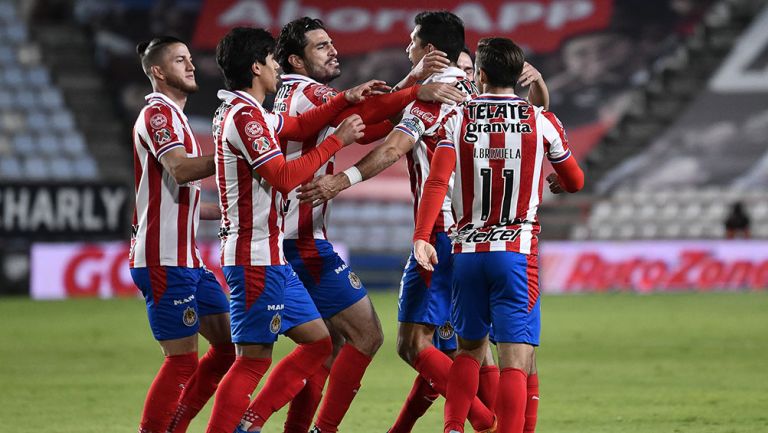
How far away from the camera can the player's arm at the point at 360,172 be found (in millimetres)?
5773

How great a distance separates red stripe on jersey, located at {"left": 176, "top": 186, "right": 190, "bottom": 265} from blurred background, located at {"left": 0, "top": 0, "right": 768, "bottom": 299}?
14.9m

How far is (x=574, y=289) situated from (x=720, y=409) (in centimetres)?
1288

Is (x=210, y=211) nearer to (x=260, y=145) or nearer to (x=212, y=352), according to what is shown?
(x=212, y=352)

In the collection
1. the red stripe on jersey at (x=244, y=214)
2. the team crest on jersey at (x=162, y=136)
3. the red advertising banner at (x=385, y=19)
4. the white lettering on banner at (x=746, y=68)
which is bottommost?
the red stripe on jersey at (x=244, y=214)

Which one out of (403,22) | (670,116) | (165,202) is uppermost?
(403,22)


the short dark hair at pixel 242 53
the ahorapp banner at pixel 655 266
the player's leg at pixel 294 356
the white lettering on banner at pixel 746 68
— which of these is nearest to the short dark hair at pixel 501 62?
the short dark hair at pixel 242 53

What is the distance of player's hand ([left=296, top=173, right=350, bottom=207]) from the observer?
5770 mm

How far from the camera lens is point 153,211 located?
5.94 m

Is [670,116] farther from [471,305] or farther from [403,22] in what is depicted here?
[471,305]

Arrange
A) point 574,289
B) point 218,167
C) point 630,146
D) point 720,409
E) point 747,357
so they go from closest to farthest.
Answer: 1. point 218,167
2. point 720,409
3. point 747,357
4. point 574,289
5. point 630,146

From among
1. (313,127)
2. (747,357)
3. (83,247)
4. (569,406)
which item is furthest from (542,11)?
(313,127)

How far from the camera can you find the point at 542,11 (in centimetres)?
2797

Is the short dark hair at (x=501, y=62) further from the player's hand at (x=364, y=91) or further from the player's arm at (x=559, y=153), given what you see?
the player's hand at (x=364, y=91)

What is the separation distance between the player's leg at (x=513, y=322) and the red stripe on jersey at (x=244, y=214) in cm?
111
